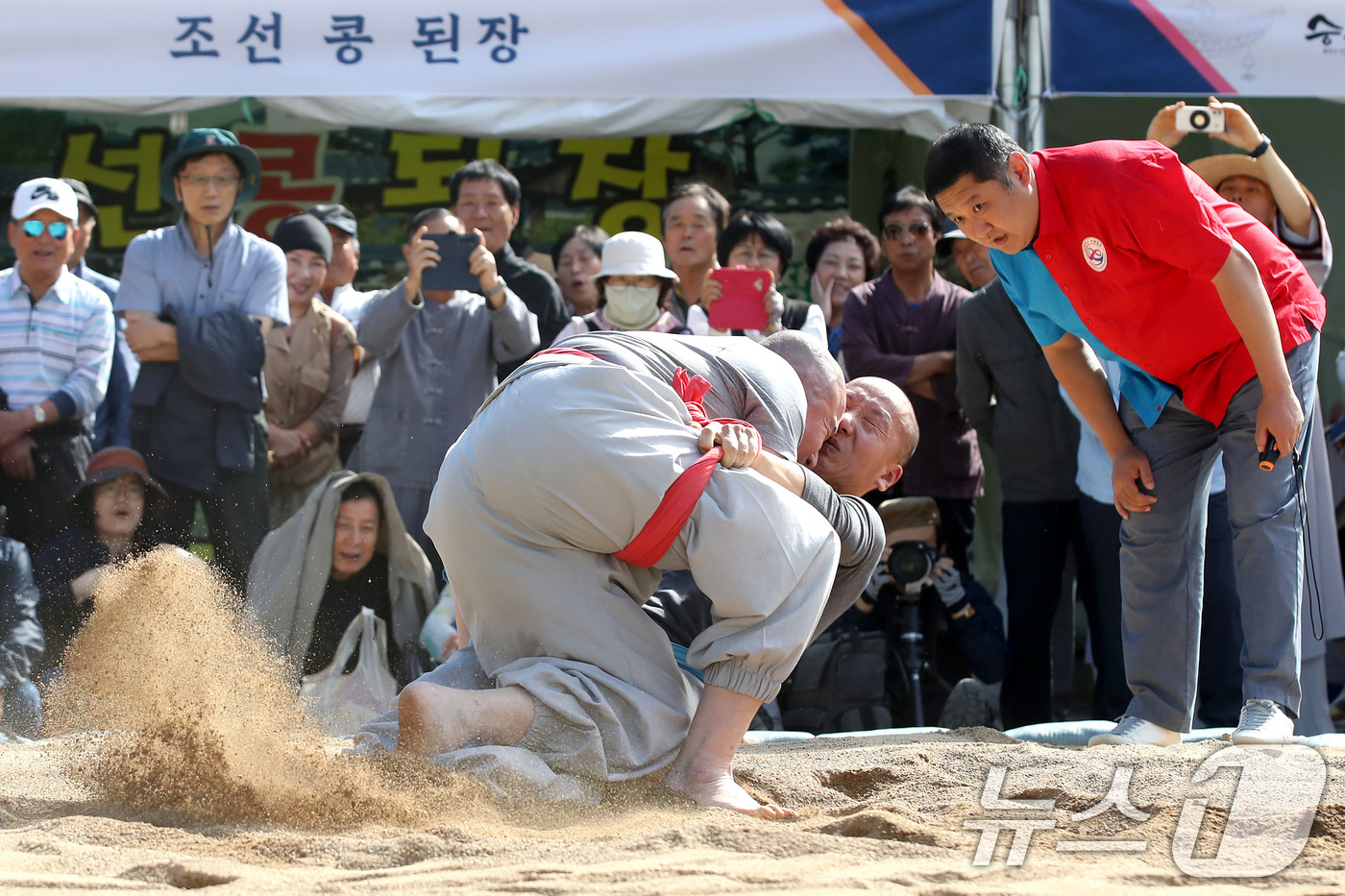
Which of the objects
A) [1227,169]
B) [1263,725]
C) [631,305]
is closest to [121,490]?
[631,305]

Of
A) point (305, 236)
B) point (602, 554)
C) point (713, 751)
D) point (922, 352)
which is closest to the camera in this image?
point (713, 751)

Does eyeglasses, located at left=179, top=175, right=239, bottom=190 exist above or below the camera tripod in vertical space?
above

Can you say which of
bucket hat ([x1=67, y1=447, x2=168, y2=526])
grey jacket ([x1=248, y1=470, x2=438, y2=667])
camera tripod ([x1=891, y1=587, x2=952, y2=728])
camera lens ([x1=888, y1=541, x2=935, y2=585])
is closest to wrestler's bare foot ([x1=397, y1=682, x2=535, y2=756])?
grey jacket ([x1=248, y1=470, x2=438, y2=667])

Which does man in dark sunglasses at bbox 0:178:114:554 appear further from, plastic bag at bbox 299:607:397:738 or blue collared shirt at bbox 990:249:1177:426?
blue collared shirt at bbox 990:249:1177:426

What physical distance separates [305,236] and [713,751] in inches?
131

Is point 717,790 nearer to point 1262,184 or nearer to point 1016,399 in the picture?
point 1016,399

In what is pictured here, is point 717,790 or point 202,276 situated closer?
point 717,790

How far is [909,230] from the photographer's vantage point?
16.3ft

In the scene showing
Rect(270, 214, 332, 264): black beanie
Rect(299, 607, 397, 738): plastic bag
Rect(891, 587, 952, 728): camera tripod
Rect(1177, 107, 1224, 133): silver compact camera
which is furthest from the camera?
Rect(270, 214, 332, 264): black beanie

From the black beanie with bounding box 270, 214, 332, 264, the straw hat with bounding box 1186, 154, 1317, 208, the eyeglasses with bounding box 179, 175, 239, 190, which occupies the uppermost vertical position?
the straw hat with bounding box 1186, 154, 1317, 208

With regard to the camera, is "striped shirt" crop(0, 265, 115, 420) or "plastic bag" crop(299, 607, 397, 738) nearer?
"plastic bag" crop(299, 607, 397, 738)

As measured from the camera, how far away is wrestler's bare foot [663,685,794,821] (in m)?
2.47

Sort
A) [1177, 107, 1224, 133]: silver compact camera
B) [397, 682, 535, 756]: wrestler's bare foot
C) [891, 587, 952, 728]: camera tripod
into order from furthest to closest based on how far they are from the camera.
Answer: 1. [891, 587, 952, 728]: camera tripod
2. [1177, 107, 1224, 133]: silver compact camera
3. [397, 682, 535, 756]: wrestler's bare foot

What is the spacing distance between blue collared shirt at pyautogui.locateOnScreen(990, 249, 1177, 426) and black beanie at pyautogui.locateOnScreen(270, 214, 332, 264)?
9.29 ft
